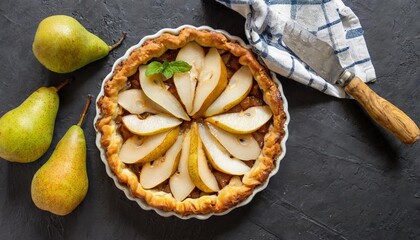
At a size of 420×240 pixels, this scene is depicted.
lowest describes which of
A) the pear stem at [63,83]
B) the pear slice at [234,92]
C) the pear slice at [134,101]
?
the pear stem at [63,83]

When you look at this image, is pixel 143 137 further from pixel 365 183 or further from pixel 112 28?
pixel 365 183

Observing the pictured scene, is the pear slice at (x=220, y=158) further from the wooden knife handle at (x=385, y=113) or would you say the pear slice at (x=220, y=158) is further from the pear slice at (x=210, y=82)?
the wooden knife handle at (x=385, y=113)

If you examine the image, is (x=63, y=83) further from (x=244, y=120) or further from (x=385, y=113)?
(x=385, y=113)

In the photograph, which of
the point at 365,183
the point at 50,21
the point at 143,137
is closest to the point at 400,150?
the point at 365,183

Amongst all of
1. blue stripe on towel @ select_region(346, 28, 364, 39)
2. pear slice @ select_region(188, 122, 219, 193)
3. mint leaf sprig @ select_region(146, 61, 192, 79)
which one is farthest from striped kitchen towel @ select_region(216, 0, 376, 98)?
pear slice @ select_region(188, 122, 219, 193)

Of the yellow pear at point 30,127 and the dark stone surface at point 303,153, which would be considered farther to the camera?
the dark stone surface at point 303,153

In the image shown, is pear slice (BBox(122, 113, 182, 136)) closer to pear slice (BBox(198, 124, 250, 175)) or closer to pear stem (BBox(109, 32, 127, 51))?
pear slice (BBox(198, 124, 250, 175))

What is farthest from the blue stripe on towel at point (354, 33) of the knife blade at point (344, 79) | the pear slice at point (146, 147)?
the pear slice at point (146, 147)
